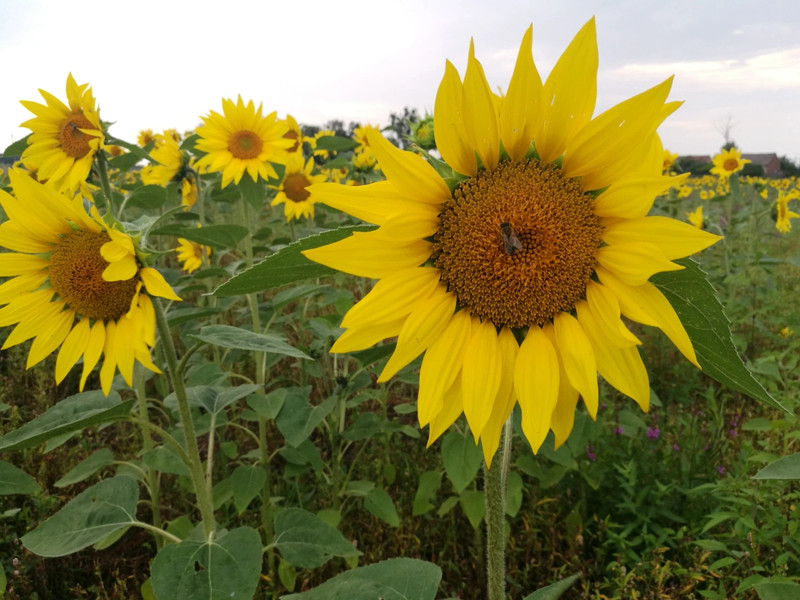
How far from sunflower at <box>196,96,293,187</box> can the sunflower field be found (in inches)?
0.6

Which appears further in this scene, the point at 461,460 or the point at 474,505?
the point at 474,505

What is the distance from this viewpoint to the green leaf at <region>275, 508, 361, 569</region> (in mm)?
1528

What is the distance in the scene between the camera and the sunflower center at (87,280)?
57.0 inches

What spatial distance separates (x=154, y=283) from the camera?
4.50ft

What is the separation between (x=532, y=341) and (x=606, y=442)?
170cm

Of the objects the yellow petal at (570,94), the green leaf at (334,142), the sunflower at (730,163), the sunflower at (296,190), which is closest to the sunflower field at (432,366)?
the yellow petal at (570,94)

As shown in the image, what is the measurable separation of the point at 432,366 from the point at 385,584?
13.6 inches

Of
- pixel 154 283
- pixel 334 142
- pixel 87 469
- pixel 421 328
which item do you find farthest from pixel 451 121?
pixel 334 142

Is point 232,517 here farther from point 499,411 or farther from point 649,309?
point 649,309

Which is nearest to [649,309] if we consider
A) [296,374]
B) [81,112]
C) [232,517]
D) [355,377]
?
[355,377]

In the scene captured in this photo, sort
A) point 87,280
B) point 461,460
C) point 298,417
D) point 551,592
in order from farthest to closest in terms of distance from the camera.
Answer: point 298,417 < point 461,460 < point 87,280 < point 551,592

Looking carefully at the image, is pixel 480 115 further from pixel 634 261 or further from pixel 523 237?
pixel 634 261

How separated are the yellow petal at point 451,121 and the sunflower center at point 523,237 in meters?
0.05

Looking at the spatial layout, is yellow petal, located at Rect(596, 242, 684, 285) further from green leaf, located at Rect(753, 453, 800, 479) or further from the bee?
green leaf, located at Rect(753, 453, 800, 479)
